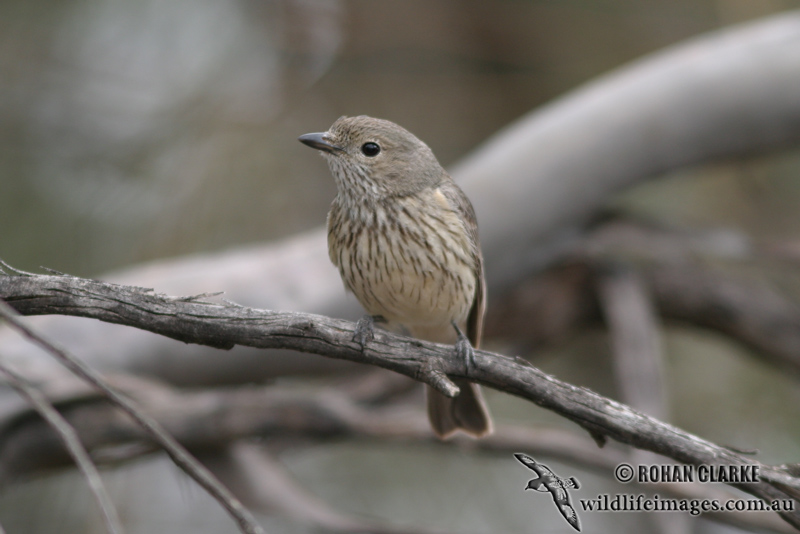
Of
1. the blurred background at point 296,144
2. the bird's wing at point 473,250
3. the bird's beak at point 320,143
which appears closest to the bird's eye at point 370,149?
the bird's beak at point 320,143

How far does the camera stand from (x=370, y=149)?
3.34 m

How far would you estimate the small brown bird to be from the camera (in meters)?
3.12

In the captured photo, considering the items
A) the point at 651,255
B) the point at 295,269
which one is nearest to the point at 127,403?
the point at 295,269

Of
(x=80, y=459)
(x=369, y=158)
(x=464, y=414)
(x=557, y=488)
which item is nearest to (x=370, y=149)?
(x=369, y=158)

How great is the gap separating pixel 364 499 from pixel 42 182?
13.1ft

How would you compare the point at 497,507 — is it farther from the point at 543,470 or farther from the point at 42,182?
the point at 42,182

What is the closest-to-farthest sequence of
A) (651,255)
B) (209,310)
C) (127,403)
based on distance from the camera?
(127,403) → (209,310) → (651,255)

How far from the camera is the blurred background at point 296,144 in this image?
19.5ft

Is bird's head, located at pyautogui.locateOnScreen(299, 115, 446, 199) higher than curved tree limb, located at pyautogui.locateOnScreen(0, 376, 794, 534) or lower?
higher

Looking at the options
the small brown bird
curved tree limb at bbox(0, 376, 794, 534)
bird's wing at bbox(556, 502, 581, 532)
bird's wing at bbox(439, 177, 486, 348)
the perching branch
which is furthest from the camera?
curved tree limb at bbox(0, 376, 794, 534)

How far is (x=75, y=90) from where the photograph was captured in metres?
6.05

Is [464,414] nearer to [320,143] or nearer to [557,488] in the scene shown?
[557,488]

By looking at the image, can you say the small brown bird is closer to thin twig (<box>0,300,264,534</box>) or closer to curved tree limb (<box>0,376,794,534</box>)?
curved tree limb (<box>0,376,794,534</box>)

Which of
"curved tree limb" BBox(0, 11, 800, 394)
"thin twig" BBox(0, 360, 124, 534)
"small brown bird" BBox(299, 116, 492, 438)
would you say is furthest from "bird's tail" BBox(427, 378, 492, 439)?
"thin twig" BBox(0, 360, 124, 534)
